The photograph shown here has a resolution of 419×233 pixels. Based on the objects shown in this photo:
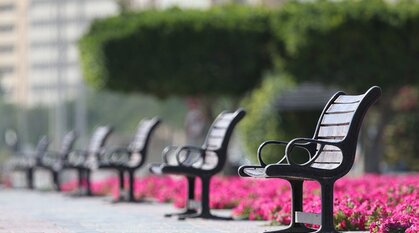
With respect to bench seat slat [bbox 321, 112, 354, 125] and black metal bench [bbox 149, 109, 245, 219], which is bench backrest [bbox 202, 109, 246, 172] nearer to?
black metal bench [bbox 149, 109, 245, 219]

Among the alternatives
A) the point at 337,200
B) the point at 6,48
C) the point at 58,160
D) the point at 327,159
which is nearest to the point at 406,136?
the point at 58,160

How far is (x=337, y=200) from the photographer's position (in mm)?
13992

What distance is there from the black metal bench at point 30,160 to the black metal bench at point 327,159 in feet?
53.9

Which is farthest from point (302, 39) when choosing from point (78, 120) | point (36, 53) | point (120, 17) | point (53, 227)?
point (36, 53)

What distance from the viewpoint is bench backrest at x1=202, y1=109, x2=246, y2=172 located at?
50.4ft

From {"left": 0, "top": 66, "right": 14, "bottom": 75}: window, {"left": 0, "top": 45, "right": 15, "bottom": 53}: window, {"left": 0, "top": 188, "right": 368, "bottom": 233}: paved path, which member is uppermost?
{"left": 0, "top": 45, "right": 15, "bottom": 53}: window

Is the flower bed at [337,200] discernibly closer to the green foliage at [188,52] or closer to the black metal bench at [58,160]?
the black metal bench at [58,160]

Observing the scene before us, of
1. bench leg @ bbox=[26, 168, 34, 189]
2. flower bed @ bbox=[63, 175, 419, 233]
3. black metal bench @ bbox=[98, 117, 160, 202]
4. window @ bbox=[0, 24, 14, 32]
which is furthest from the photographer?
window @ bbox=[0, 24, 14, 32]

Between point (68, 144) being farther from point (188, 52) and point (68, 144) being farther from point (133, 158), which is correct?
point (188, 52)

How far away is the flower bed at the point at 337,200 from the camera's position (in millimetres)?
12531

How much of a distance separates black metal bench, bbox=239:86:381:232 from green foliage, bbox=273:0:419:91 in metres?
21.3

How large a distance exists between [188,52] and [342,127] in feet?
78.0

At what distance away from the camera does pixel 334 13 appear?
33.9 meters

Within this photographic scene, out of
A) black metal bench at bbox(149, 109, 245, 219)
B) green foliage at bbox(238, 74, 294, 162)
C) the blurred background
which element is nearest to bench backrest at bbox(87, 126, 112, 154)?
black metal bench at bbox(149, 109, 245, 219)
